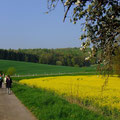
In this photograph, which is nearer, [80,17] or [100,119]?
[80,17]

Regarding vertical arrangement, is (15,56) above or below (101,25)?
above

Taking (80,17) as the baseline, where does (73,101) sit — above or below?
below

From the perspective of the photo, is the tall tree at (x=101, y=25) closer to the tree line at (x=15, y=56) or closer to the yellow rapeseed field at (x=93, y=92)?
the yellow rapeseed field at (x=93, y=92)

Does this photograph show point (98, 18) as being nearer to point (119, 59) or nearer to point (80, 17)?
point (80, 17)

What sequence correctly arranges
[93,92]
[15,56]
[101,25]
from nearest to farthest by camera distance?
[101,25], [93,92], [15,56]

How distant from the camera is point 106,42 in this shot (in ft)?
15.4

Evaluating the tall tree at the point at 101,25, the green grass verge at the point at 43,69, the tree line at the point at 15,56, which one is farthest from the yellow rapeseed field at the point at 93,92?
the tree line at the point at 15,56

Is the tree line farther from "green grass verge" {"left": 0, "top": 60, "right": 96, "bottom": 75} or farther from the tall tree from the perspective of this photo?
the tall tree

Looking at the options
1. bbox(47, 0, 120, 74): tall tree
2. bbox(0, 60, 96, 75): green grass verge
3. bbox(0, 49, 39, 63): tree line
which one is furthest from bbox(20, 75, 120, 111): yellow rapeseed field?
bbox(0, 49, 39, 63): tree line

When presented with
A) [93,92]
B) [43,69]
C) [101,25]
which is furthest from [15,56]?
[101,25]

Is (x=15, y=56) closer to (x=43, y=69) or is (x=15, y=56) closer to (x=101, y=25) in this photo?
(x=43, y=69)

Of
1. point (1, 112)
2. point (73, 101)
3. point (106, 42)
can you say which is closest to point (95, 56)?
point (106, 42)

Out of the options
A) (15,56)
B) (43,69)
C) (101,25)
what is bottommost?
(43,69)

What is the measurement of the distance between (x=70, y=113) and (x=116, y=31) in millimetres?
4816
